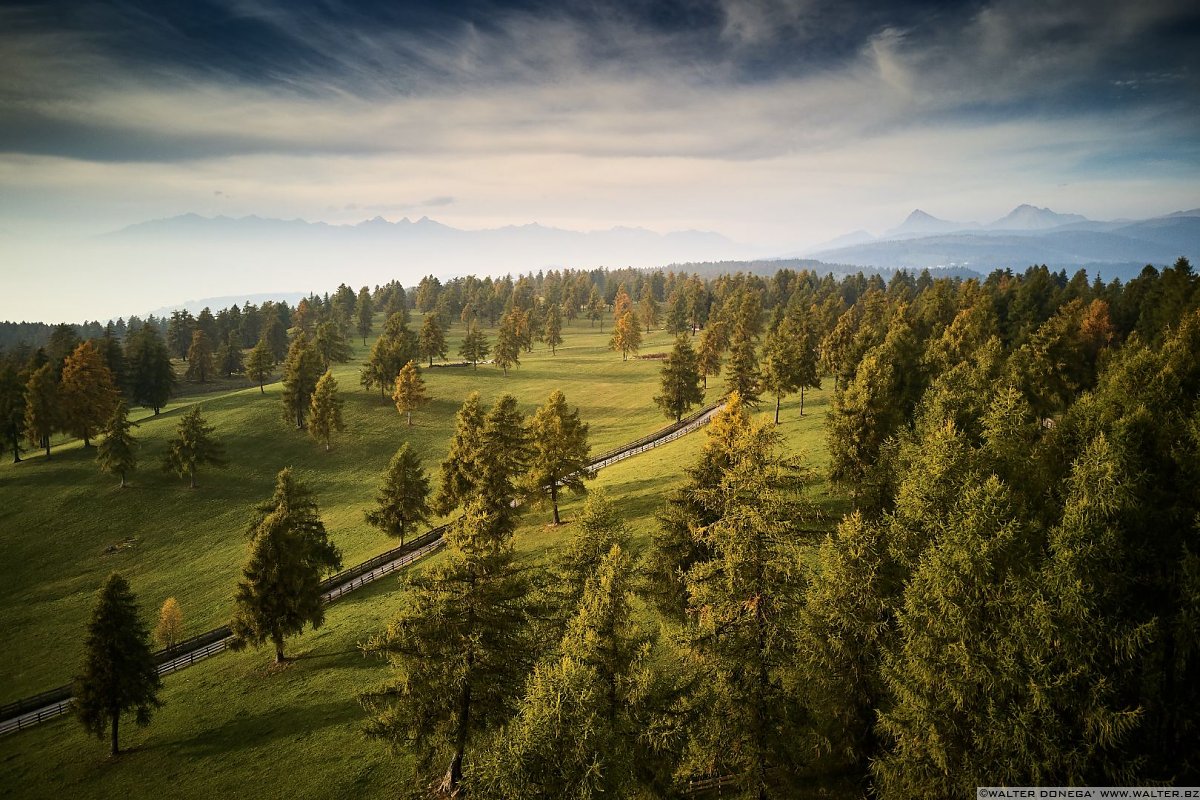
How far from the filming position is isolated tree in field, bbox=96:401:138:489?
195 feet

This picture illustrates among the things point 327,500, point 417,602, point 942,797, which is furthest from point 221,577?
point 942,797

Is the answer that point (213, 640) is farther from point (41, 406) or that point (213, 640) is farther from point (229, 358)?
point (229, 358)

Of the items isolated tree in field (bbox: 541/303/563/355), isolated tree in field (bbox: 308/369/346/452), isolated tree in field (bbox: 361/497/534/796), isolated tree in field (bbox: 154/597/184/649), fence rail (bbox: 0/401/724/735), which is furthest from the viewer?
isolated tree in field (bbox: 541/303/563/355)

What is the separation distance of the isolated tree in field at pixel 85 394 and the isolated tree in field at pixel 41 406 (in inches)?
35.1

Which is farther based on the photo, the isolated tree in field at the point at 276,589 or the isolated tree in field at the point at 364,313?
the isolated tree in field at the point at 364,313

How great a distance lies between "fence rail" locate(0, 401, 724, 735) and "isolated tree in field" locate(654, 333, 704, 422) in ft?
24.2

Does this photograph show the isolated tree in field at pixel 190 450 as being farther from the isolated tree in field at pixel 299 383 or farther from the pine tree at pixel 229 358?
the pine tree at pixel 229 358

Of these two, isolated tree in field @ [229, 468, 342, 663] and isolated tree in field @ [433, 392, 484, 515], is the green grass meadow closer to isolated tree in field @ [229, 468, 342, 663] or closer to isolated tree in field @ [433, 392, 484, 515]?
isolated tree in field @ [229, 468, 342, 663]

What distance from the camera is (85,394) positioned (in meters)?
69.9

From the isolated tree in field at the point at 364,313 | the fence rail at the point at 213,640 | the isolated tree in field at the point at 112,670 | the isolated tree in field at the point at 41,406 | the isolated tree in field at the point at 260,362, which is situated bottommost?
the fence rail at the point at 213,640

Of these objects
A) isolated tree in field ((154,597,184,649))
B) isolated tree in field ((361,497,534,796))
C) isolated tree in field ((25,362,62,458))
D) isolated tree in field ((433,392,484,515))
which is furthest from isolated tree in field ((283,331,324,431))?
isolated tree in field ((361,497,534,796))

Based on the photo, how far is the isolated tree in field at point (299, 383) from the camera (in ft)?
243

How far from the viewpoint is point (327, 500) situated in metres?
61.3

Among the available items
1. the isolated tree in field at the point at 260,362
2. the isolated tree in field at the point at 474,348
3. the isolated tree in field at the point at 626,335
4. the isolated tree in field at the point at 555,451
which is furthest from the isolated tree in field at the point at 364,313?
the isolated tree in field at the point at 555,451
